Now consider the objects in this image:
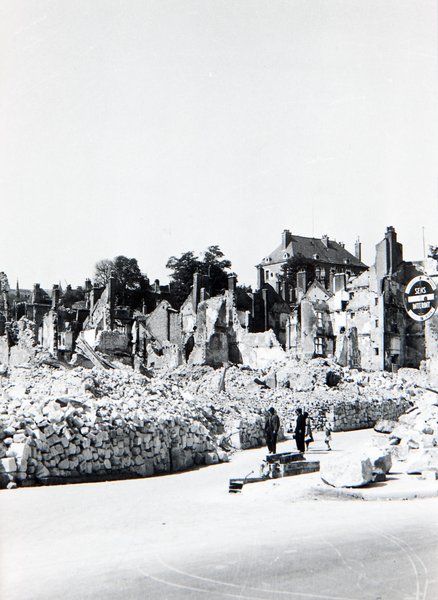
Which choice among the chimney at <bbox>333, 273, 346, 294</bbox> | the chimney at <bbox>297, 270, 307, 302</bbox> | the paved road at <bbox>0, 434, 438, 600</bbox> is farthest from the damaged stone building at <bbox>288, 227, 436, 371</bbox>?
the paved road at <bbox>0, 434, 438, 600</bbox>

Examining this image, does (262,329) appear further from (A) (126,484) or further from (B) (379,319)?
(A) (126,484)

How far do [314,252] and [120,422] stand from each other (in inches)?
3084

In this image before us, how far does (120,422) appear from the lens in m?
14.5

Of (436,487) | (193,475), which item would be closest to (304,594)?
(436,487)

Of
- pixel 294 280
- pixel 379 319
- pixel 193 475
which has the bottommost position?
pixel 193 475

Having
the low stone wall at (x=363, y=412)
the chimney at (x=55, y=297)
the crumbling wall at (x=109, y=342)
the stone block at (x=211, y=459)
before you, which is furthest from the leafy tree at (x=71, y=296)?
the stone block at (x=211, y=459)

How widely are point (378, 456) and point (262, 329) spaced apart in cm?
5189

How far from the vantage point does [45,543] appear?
847cm

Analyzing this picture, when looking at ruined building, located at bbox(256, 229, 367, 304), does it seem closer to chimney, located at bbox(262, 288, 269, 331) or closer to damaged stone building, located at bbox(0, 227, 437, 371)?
damaged stone building, located at bbox(0, 227, 437, 371)

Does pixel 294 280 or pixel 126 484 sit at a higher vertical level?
pixel 294 280

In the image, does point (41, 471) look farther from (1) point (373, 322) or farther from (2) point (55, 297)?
(2) point (55, 297)

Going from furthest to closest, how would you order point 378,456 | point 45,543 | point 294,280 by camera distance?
point 294,280, point 378,456, point 45,543

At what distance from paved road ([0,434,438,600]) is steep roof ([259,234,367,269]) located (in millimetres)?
78129

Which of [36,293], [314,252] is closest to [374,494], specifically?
[36,293]
